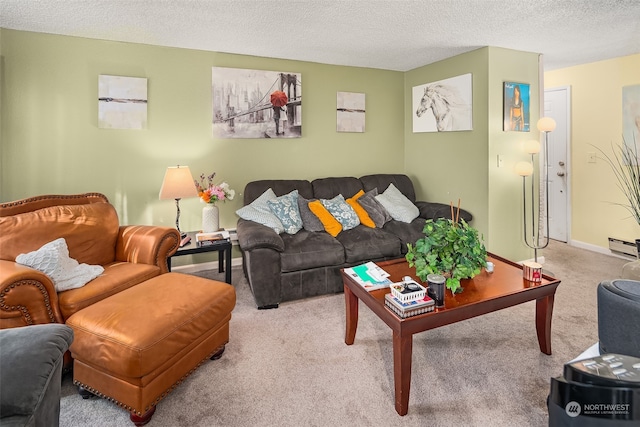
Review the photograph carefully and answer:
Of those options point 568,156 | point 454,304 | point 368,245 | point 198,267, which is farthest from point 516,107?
point 198,267

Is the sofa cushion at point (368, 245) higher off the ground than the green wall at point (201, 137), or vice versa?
the green wall at point (201, 137)

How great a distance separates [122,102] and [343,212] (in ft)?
8.05

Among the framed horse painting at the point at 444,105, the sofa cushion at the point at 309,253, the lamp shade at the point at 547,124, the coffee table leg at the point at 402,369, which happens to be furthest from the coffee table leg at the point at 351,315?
the lamp shade at the point at 547,124

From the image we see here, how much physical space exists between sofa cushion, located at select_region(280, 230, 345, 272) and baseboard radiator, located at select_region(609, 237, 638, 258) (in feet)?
11.3

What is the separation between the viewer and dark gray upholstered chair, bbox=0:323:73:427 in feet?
3.43

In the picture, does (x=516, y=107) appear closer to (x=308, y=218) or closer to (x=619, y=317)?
(x=308, y=218)

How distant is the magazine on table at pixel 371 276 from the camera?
2.11 metres

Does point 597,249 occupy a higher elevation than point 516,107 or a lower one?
lower

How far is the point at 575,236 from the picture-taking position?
15.3ft

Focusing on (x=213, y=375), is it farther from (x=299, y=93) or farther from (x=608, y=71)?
(x=608, y=71)

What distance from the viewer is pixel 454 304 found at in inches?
73.1

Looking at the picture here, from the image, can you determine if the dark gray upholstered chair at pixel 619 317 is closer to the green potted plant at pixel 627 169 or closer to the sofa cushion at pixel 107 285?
the sofa cushion at pixel 107 285

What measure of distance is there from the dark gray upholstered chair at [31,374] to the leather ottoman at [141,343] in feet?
1.09

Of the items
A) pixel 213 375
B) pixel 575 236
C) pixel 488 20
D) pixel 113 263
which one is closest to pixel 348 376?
pixel 213 375
